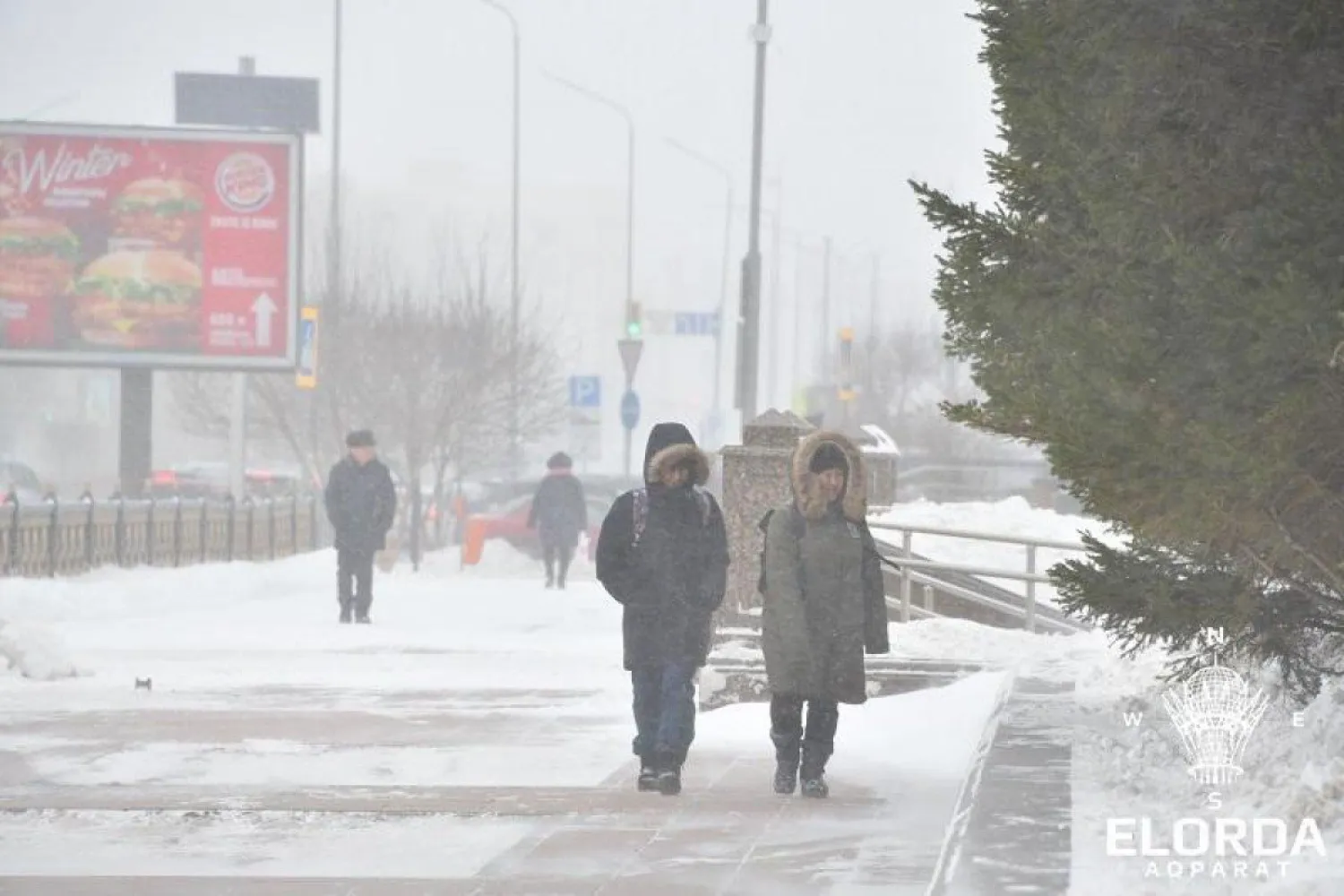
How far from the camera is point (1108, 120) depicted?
8.70 metres

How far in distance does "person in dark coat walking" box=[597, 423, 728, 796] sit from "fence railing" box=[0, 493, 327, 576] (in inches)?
649

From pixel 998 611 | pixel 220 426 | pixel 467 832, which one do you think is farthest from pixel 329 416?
pixel 467 832

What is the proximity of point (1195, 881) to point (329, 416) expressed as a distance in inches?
1804

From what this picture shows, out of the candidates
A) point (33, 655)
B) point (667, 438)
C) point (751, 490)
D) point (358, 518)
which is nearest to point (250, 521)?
point (358, 518)

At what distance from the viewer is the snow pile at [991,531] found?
24312 millimetres

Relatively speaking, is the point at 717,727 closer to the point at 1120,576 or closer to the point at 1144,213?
the point at 1120,576

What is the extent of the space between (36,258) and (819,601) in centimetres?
2450

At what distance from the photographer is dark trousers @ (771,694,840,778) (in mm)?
10711

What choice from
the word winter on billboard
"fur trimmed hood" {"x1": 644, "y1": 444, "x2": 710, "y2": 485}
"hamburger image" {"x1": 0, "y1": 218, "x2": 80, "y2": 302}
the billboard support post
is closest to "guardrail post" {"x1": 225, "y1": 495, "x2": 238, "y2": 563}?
the billboard support post

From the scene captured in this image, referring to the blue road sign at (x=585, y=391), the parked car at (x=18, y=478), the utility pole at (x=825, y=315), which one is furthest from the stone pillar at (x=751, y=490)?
the utility pole at (x=825, y=315)

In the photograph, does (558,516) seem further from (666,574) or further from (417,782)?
(666,574)

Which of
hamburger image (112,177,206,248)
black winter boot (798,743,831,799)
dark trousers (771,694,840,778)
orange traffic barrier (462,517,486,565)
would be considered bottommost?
orange traffic barrier (462,517,486,565)

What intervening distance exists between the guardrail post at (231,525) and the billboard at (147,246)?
185cm

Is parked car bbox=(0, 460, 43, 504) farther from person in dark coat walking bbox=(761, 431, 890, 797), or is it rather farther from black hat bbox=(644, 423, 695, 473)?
person in dark coat walking bbox=(761, 431, 890, 797)
